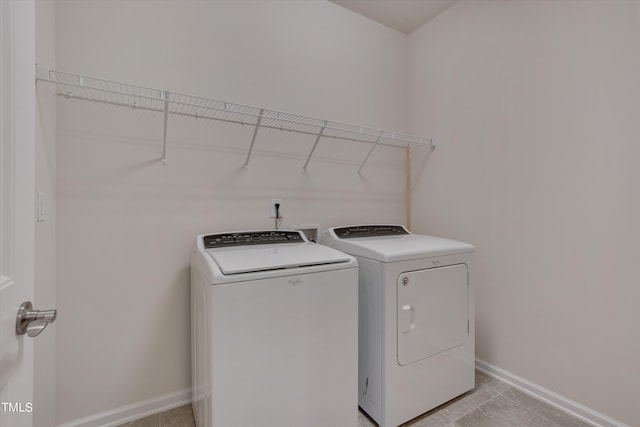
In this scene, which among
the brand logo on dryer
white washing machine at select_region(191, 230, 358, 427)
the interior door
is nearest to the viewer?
the interior door

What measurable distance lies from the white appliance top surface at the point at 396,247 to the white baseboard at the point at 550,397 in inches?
36.4

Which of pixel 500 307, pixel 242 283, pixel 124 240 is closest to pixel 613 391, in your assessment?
pixel 500 307

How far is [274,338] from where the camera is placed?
4.02ft

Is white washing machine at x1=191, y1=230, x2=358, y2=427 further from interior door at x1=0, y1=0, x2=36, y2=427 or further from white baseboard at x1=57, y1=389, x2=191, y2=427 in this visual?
interior door at x1=0, y1=0, x2=36, y2=427

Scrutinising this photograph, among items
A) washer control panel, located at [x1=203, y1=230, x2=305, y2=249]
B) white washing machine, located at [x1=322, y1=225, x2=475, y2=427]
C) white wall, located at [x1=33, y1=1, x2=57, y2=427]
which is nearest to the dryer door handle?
white washing machine, located at [x1=322, y1=225, x2=475, y2=427]

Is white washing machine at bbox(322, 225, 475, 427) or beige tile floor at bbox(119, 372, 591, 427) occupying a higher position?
white washing machine at bbox(322, 225, 475, 427)

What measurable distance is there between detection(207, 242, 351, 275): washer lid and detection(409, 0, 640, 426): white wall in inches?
49.2

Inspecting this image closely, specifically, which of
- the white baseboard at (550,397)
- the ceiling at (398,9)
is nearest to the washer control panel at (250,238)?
the white baseboard at (550,397)

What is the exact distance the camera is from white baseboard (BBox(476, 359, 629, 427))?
1511 mm

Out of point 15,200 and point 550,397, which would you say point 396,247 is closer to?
point 550,397

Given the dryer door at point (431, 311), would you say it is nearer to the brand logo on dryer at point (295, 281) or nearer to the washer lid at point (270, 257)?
the washer lid at point (270, 257)

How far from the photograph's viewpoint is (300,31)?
210cm

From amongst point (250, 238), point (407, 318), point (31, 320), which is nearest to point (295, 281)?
Answer: point (250, 238)

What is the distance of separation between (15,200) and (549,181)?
231 centimetres
